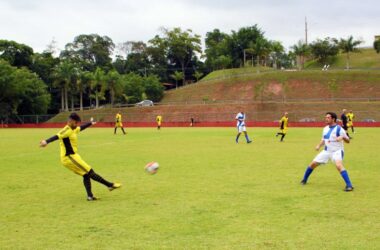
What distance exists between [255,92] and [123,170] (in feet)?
235

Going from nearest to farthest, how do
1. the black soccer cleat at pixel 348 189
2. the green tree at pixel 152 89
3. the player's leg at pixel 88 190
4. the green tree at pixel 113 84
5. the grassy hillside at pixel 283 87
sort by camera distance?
the player's leg at pixel 88 190, the black soccer cleat at pixel 348 189, the green tree at pixel 113 84, the grassy hillside at pixel 283 87, the green tree at pixel 152 89

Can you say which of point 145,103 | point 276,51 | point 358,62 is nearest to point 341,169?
point 145,103

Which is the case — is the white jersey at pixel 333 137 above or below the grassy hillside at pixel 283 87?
below

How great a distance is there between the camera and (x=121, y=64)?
350ft

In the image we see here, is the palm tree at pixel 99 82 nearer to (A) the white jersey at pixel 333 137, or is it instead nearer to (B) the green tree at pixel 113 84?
(B) the green tree at pixel 113 84

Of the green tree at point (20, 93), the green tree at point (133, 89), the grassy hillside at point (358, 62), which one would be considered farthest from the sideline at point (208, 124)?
the grassy hillside at point (358, 62)

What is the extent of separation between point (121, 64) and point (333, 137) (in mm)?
98161

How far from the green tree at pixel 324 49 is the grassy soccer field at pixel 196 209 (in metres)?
87.1

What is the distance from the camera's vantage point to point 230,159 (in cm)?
1794

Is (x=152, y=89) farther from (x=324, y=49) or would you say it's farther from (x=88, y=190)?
(x=88, y=190)

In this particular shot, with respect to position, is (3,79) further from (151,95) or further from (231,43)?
(231,43)

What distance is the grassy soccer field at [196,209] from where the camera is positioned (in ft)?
22.8

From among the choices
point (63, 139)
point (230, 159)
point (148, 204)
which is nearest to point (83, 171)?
point (63, 139)

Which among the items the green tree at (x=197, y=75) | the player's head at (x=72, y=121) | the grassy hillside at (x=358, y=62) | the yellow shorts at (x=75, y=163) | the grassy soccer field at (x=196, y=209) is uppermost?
the grassy hillside at (x=358, y=62)
